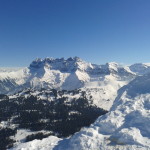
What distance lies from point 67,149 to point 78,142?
923cm

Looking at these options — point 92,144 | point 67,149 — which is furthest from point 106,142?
point 67,149

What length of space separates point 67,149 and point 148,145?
55.8 meters

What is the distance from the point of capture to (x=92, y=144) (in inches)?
7741

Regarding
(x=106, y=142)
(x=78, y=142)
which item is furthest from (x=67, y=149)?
(x=106, y=142)

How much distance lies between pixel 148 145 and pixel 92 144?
37.9 m

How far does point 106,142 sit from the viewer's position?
649 ft

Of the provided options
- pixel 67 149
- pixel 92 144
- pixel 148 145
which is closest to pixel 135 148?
pixel 148 145

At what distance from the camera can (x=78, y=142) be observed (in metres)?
199

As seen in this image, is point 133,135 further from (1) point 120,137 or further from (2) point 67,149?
(2) point 67,149

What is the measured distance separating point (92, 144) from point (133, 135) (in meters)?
29.7

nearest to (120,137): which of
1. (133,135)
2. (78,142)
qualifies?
(133,135)

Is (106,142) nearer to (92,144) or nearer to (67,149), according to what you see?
(92,144)

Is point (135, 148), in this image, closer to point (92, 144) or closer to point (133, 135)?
point (133, 135)

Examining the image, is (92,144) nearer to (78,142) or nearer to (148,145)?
(78,142)
